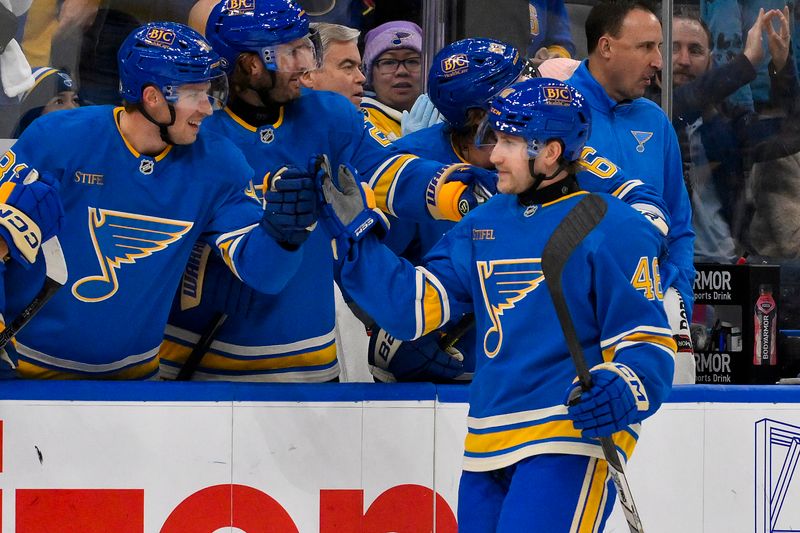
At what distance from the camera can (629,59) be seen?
12.6 feet

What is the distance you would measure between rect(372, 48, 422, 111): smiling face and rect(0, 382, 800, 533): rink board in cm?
136

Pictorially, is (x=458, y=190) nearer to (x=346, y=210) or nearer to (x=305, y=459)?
(x=346, y=210)

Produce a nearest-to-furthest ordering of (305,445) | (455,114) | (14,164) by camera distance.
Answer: (14,164), (305,445), (455,114)

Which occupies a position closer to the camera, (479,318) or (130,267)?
(479,318)

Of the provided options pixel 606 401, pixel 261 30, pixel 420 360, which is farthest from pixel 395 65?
pixel 606 401

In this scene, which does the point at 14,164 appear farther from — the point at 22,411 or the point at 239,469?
the point at 239,469

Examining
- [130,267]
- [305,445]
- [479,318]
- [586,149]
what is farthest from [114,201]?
[586,149]

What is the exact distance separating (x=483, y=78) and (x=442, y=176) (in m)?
0.32

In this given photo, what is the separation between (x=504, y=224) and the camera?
2.60m

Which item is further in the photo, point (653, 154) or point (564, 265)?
point (653, 154)

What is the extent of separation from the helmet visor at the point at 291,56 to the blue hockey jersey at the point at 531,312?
69 centimetres

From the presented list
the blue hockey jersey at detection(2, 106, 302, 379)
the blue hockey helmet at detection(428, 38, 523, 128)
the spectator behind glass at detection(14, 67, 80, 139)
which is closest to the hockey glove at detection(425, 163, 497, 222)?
the blue hockey helmet at detection(428, 38, 523, 128)

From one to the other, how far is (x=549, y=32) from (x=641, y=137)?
3.69ft

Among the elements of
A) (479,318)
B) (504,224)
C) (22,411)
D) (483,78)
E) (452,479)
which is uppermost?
(483,78)
